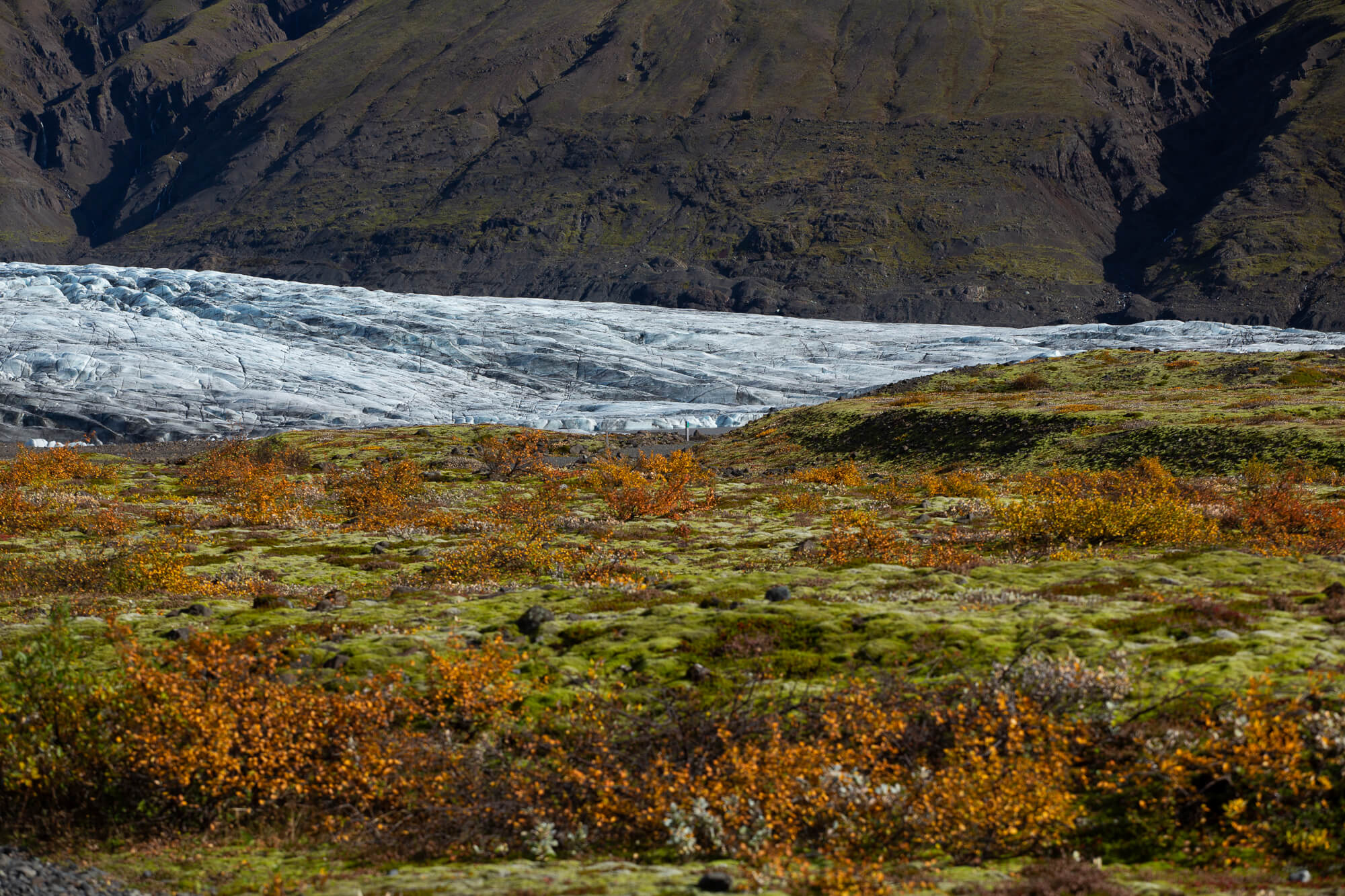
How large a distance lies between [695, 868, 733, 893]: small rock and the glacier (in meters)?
82.2

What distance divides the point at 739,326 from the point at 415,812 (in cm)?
11974

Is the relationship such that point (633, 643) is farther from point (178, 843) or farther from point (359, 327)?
point (359, 327)

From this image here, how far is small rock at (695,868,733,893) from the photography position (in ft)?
28.0

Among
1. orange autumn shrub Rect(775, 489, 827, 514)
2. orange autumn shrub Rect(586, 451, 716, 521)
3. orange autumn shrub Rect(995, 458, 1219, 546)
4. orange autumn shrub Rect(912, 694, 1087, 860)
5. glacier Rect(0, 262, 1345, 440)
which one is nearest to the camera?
orange autumn shrub Rect(912, 694, 1087, 860)

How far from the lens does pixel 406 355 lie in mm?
107062

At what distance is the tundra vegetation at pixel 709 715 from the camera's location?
912cm

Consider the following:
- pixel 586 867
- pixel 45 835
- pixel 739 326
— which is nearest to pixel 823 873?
pixel 586 867

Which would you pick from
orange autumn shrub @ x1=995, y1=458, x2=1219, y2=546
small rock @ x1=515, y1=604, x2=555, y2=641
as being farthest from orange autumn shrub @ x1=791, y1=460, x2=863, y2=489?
small rock @ x1=515, y1=604, x2=555, y2=641

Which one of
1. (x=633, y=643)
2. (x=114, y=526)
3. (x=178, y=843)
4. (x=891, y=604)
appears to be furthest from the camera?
(x=114, y=526)

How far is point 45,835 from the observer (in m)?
10.4

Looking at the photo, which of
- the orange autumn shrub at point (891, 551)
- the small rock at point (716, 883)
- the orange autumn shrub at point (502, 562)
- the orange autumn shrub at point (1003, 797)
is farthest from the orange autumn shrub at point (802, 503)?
the small rock at point (716, 883)

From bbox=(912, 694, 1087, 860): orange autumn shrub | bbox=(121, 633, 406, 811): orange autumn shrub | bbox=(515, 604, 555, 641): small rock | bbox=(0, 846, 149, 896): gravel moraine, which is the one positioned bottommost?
bbox=(0, 846, 149, 896): gravel moraine

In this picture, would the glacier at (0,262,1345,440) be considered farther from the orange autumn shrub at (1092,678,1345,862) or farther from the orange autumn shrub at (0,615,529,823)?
the orange autumn shrub at (1092,678,1345,862)

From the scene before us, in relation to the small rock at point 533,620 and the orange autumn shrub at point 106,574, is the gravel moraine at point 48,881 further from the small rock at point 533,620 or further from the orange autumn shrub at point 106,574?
the orange autumn shrub at point 106,574
